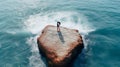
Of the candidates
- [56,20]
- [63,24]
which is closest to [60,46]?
[63,24]

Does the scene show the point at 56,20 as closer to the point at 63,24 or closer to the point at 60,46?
the point at 63,24

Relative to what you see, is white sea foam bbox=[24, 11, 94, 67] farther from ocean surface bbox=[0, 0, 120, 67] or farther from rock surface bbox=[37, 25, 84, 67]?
rock surface bbox=[37, 25, 84, 67]

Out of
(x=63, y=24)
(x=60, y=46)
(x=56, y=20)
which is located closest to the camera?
(x=60, y=46)

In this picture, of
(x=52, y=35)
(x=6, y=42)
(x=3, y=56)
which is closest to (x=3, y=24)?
(x=6, y=42)

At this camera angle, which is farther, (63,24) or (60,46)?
(63,24)

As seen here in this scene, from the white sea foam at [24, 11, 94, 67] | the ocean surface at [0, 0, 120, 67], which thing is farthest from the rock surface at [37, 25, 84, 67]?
the white sea foam at [24, 11, 94, 67]

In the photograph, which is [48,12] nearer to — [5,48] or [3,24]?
[3,24]
